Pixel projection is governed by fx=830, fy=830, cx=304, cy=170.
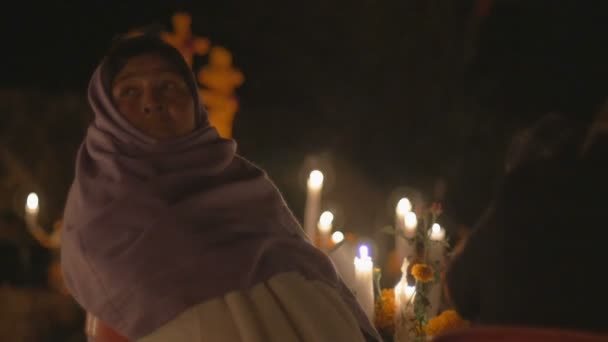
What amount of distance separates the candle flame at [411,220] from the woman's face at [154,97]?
50cm

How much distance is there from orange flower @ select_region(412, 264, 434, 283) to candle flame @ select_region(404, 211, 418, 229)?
12 centimetres

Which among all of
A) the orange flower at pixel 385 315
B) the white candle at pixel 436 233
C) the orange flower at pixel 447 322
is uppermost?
the white candle at pixel 436 233

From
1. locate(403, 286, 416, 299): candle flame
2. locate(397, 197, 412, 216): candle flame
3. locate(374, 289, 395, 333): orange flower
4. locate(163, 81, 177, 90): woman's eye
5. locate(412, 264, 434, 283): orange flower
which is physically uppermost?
locate(163, 81, 177, 90): woman's eye

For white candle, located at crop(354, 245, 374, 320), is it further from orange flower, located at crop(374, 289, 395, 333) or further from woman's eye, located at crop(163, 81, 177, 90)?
woman's eye, located at crop(163, 81, 177, 90)

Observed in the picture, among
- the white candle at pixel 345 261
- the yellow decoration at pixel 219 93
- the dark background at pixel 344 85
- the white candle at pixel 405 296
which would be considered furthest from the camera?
the dark background at pixel 344 85

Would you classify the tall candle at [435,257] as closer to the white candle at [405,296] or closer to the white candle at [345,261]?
the white candle at [405,296]

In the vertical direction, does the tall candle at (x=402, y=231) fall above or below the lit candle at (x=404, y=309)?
above

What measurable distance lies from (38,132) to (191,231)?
1.94m

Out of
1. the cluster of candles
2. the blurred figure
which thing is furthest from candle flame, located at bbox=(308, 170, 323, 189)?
the blurred figure

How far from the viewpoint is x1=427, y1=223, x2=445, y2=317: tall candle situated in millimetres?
1753

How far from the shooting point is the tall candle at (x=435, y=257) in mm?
1753

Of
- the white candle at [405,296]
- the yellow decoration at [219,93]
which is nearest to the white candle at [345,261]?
the white candle at [405,296]

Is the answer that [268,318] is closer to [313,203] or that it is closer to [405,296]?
[405,296]

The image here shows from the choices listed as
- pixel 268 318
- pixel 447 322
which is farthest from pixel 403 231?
pixel 268 318
